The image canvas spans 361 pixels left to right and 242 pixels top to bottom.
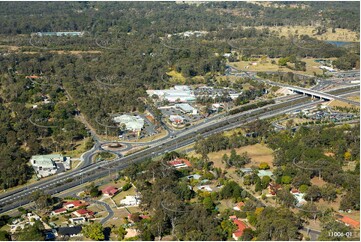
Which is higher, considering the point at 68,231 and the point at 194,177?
the point at 68,231

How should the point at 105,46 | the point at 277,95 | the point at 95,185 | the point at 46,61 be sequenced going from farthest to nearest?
1. the point at 105,46
2. the point at 46,61
3. the point at 277,95
4. the point at 95,185

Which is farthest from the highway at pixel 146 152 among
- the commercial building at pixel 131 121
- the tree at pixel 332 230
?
the tree at pixel 332 230

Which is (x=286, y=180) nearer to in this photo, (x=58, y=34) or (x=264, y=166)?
(x=264, y=166)

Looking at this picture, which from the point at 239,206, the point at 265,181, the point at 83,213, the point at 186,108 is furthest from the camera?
the point at 186,108

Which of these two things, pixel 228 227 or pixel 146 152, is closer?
pixel 228 227

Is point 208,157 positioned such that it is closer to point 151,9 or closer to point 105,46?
point 105,46

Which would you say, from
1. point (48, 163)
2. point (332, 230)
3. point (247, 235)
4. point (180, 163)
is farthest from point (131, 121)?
point (332, 230)

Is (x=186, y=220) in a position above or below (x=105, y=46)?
above

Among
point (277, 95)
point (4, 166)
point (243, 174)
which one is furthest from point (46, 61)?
point (243, 174)
